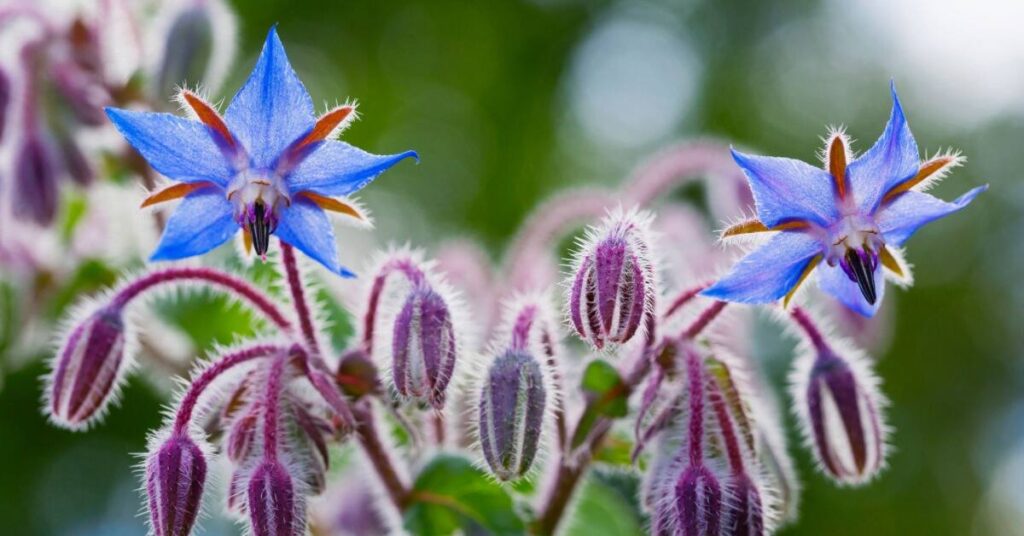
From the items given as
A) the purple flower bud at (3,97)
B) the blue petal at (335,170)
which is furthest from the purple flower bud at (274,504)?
the purple flower bud at (3,97)

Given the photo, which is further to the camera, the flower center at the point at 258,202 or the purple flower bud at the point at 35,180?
the purple flower bud at the point at 35,180

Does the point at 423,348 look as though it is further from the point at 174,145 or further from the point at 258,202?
the point at 174,145

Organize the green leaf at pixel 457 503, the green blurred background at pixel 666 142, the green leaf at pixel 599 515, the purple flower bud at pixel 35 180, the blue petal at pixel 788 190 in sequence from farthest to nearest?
the green blurred background at pixel 666 142 → the purple flower bud at pixel 35 180 → the green leaf at pixel 599 515 → the green leaf at pixel 457 503 → the blue petal at pixel 788 190

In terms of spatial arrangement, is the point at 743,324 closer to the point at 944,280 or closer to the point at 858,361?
the point at 858,361

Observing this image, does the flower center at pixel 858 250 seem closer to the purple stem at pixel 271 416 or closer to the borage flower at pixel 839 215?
the borage flower at pixel 839 215

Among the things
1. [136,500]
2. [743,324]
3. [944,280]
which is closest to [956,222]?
[944,280]
